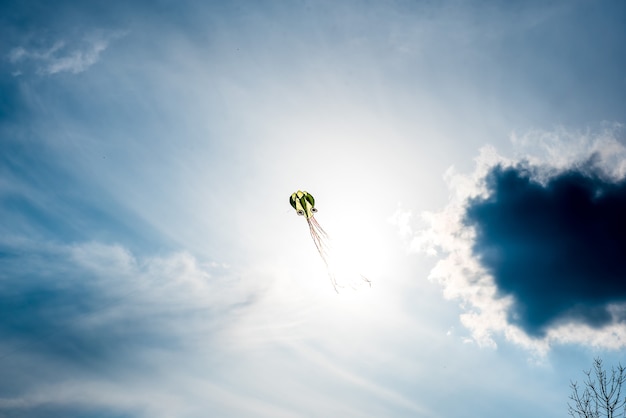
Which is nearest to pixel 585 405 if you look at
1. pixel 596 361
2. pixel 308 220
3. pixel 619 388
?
pixel 619 388

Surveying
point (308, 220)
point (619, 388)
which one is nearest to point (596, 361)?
point (619, 388)

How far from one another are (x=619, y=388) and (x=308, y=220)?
20.4 meters

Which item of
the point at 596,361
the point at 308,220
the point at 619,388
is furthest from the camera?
the point at 596,361

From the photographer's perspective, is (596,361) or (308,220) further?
(596,361)

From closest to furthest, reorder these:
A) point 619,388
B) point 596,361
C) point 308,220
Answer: point 308,220, point 619,388, point 596,361

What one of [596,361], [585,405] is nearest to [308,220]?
[585,405]

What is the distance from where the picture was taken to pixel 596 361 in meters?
21.0

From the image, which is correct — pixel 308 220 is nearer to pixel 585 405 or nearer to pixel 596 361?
pixel 585 405

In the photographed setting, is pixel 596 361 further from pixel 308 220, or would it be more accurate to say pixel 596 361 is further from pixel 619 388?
pixel 308 220

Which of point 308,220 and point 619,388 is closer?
point 308,220

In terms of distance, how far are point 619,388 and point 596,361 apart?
2.66 m

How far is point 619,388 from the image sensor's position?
18469mm

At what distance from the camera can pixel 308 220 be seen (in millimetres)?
12758

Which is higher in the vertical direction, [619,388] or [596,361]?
[596,361]
